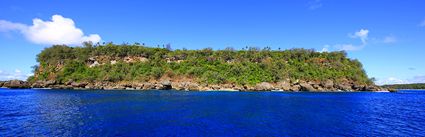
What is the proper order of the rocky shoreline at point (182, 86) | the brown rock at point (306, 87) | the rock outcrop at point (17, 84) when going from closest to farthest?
1. the rocky shoreline at point (182, 86)
2. the brown rock at point (306, 87)
3. the rock outcrop at point (17, 84)

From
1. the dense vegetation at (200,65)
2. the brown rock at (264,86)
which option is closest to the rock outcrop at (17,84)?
the dense vegetation at (200,65)

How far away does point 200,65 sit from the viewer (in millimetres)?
164375

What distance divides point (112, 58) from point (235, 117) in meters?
138

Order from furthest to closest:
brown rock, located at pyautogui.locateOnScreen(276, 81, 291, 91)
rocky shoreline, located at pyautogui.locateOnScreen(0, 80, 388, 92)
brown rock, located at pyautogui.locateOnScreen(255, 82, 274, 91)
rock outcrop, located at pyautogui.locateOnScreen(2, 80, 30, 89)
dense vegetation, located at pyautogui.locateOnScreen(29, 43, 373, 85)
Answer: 1. dense vegetation, located at pyautogui.locateOnScreen(29, 43, 373, 85)
2. brown rock, located at pyautogui.locateOnScreen(276, 81, 291, 91)
3. rock outcrop, located at pyautogui.locateOnScreen(2, 80, 30, 89)
4. brown rock, located at pyautogui.locateOnScreen(255, 82, 274, 91)
5. rocky shoreline, located at pyautogui.locateOnScreen(0, 80, 388, 92)

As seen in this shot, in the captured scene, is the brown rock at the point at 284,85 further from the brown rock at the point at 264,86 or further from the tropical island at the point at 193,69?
the brown rock at the point at 264,86

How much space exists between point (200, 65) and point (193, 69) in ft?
32.1

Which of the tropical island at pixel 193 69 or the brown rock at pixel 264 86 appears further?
the tropical island at pixel 193 69

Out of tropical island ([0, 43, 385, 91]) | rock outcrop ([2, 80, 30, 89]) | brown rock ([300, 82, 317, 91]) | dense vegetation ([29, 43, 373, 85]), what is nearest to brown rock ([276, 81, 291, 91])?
tropical island ([0, 43, 385, 91])

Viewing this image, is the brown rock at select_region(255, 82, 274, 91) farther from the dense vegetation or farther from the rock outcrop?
the rock outcrop

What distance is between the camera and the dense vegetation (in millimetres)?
153375

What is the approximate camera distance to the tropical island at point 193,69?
14588 cm

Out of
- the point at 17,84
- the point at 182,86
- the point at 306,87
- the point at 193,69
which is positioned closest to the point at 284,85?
the point at 306,87

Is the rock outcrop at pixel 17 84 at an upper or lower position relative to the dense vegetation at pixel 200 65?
lower

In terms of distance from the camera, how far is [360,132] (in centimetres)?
3638
